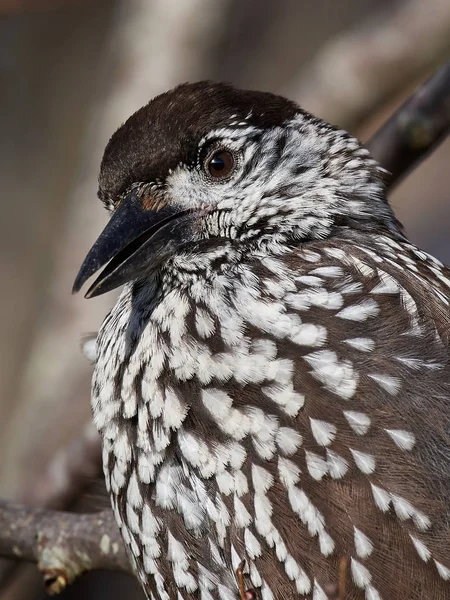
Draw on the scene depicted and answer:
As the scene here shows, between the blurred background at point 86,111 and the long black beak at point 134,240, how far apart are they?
54.0 inches

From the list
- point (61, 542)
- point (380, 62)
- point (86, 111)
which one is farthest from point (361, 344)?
point (86, 111)

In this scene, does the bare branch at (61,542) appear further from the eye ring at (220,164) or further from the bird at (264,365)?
the eye ring at (220,164)

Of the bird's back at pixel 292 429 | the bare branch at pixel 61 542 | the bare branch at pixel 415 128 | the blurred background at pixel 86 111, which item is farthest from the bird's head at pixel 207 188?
the blurred background at pixel 86 111

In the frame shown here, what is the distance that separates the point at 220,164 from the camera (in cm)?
353

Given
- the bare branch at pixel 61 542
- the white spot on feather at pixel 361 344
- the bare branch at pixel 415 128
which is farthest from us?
the bare branch at pixel 415 128

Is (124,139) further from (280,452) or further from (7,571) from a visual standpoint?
(7,571)

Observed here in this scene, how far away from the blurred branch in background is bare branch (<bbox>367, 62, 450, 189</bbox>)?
1248 mm

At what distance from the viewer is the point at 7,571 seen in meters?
5.35

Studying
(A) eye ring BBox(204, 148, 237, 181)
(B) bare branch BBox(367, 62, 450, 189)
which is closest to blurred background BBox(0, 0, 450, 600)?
(B) bare branch BBox(367, 62, 450, 189)

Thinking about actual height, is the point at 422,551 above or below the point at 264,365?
below

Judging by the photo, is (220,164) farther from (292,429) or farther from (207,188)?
(292,429)

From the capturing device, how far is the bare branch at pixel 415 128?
169 inches

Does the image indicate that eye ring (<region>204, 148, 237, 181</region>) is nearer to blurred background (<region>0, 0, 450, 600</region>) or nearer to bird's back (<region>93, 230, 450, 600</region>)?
bird's back (<region>93, 230, 450, 600</region>)

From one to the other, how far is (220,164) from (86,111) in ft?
25.4
